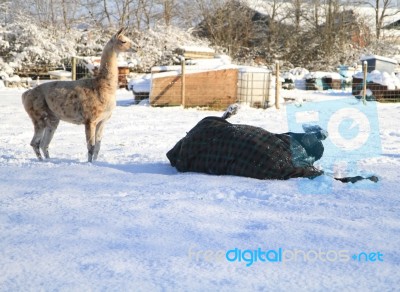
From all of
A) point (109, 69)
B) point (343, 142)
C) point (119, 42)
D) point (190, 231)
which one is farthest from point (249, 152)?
point (119, 42)

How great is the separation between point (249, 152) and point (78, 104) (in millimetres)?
2392

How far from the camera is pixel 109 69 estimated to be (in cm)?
564

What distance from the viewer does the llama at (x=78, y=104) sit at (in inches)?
209

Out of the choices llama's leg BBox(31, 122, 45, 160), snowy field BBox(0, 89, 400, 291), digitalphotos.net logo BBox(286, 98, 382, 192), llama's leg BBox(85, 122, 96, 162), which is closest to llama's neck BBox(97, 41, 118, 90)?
llama's leg BBox(85, 122, 96, 162)

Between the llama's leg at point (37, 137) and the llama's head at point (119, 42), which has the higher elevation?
the llama's head at point (119, 42)

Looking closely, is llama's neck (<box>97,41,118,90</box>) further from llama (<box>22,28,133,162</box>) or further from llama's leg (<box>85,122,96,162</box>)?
llama's leg (<box>85,122,96,162</box>)

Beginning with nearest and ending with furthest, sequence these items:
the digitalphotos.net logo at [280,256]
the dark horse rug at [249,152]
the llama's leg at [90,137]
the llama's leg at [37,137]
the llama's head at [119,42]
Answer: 1. the digitalphotos.net logo at [280,256]
2. the dark horse rug at [249,152]
3. the llama's leg at [90,137]
4. the llama's leg at [37,137]
5. the llama's head at [119,42]

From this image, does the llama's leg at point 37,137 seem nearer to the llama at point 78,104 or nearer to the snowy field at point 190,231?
the llama at point 78,104

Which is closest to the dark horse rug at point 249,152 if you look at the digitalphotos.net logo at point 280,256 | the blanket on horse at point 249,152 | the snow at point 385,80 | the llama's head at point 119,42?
the blanket on horse at point 249,152

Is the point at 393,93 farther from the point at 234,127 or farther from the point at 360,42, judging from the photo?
the point at 360,42

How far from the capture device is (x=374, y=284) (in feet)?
6.47

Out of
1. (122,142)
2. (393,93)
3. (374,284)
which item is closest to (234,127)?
(374,284)

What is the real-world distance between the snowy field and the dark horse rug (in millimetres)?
172

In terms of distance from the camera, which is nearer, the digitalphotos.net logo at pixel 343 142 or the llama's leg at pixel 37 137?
the digitalphotos.net logo at pixel 343 142
